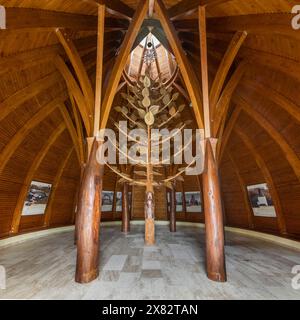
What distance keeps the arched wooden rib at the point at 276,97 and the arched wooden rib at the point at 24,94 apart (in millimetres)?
7347

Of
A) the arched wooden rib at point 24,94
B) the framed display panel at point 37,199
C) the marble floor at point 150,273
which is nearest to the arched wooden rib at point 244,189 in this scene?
the marble floor at point 150,273

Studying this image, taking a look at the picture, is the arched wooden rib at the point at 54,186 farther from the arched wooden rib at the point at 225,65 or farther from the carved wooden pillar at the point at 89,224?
the arched wooden rib at the point at 225,65

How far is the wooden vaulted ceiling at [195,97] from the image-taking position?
4.72 meters

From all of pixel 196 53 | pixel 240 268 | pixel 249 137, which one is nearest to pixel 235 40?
pixel 196 53

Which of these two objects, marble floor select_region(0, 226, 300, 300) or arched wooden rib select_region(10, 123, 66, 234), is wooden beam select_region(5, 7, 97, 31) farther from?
marble floor select_region(0, 226, 300, 300)

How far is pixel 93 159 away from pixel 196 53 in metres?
6.91

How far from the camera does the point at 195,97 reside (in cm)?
485

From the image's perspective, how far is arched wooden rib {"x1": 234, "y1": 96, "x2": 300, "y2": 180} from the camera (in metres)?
6.69

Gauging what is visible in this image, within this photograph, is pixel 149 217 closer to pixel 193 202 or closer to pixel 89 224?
pixel 89 224

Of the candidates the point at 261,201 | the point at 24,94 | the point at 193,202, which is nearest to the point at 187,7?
the point at 24,94

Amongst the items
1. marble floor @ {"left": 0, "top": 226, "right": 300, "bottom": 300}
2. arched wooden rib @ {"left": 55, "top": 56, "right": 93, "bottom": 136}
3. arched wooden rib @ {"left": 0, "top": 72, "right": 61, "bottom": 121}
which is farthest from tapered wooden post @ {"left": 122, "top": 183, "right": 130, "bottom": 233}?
arched wooden rib @ {"left": 0, "top": 72, "right": 61, "bottom": 121}

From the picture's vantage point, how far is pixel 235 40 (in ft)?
16.6

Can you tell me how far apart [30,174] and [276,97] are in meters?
10.5
